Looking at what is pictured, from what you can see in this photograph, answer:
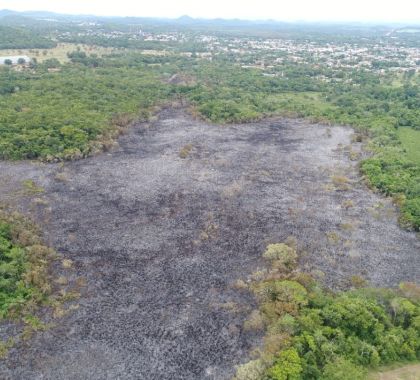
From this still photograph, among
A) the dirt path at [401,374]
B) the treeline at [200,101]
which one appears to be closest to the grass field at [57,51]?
the treeline at [200,101]

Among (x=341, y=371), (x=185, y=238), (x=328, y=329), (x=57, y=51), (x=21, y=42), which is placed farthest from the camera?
(x=21, y=42)

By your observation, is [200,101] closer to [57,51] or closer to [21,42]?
[57,51]

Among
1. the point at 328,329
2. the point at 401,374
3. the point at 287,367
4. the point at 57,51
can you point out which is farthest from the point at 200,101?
the point at 57,51

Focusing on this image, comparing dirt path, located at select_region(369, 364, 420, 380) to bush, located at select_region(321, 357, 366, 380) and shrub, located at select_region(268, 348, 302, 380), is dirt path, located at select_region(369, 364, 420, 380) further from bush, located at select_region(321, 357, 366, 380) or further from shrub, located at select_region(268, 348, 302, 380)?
shrub, located at select_region(268, 348, 302, 380)

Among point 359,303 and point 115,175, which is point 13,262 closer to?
point 115,175

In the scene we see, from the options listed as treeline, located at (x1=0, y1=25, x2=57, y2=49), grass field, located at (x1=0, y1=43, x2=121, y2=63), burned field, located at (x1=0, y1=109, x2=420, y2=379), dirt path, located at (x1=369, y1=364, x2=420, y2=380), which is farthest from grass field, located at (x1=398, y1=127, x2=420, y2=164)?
treeline, located at (x1=0, y1=25, x2=57, y2=49)

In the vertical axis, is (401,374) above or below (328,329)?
below
